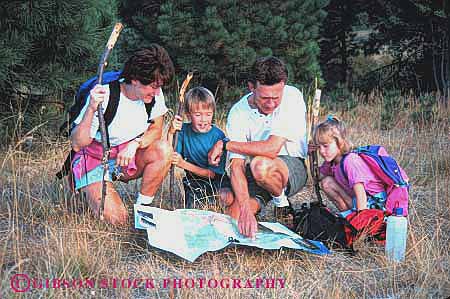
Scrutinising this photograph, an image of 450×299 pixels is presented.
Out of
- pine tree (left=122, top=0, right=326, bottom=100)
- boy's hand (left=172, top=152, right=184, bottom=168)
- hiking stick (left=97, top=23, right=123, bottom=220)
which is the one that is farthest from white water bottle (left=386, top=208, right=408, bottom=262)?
pine tree (left=122, top=0, right=326, bottom=100)

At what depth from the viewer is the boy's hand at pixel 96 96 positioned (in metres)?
3.54

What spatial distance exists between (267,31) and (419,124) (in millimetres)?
2195

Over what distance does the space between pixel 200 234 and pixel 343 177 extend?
Result: 3.57 ft

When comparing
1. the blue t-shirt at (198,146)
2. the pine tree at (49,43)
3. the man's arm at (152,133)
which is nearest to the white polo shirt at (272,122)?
the blue t-shirt at (198,146)

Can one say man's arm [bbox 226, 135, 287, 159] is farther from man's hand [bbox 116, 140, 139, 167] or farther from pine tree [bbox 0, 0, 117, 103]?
pine tree [bbox 0, 0, 117, 103]

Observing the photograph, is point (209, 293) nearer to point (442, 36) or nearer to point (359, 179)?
point (359, 179)

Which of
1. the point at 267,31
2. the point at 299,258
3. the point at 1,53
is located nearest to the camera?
the point at 299,258

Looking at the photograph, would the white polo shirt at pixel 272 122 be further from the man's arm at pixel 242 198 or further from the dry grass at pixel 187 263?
the dry grass at pixel 187 263

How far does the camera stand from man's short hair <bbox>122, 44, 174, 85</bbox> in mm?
3725

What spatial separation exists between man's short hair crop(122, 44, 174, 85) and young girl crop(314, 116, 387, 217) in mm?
1063

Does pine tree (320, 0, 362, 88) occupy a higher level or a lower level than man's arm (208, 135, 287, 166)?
higher

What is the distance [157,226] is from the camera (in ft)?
11.8

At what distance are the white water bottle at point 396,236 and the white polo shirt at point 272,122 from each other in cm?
88

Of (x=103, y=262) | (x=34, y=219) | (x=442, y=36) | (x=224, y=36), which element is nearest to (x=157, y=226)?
(x=103, y=262)
